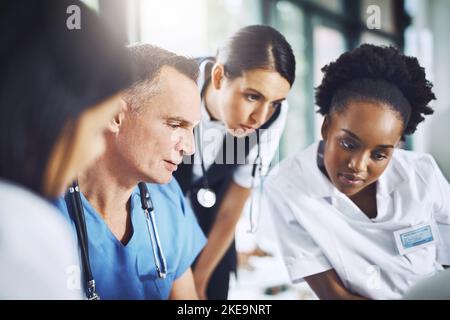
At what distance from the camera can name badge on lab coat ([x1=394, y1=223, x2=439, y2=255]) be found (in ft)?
5.00

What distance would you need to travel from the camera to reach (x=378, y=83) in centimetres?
145

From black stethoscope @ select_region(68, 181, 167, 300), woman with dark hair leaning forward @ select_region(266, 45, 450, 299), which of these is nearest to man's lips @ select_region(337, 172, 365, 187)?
woman with dark hair leaning forward @ select_region(266, 45, 450, 299)

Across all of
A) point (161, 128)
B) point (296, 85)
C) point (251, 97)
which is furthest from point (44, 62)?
point (296, 85)

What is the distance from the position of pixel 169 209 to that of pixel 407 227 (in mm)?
741

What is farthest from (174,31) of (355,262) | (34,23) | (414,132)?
(355,262)

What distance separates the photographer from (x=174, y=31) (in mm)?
1435

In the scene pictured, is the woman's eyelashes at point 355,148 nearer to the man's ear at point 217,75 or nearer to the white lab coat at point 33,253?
the man's ear at point 217,75

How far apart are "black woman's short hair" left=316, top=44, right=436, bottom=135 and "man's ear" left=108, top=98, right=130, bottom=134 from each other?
57 centimetres

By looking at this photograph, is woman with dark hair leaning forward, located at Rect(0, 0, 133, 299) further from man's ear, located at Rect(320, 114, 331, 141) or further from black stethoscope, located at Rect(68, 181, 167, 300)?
man's ear, located at Rect(320, 114, 331, 141)

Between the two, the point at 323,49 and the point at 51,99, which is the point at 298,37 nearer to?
the point at 323,49

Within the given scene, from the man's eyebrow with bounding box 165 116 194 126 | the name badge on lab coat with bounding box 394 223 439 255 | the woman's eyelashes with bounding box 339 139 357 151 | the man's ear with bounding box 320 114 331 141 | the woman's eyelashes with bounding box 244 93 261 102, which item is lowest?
the name badge on lab coat with bounding box 394 223 439 255

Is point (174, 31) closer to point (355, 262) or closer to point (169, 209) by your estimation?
point (169, 209)

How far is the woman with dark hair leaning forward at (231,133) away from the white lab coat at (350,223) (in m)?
0.12
